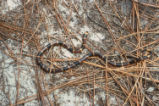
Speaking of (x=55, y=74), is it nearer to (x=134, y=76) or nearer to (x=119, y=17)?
(x=134, y=76)

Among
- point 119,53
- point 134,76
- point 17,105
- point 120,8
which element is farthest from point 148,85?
point 17,105

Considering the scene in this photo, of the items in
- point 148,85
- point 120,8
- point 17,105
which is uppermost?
point 120,8

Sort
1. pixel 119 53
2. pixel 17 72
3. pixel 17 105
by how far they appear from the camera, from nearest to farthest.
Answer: pixel 17 105
pixel 17 72
pixel 119 53

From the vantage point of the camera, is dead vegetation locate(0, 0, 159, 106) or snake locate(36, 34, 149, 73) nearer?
dead vegetation locate(0, 0, 159, 106)

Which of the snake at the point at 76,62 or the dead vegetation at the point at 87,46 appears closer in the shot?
the dead vegetation at the point at 87,46

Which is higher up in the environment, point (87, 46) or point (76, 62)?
point (87, 46)

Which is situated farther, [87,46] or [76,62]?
[87,46]

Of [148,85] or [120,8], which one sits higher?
[120,8]

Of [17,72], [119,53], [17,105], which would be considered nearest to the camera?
[17,105]
